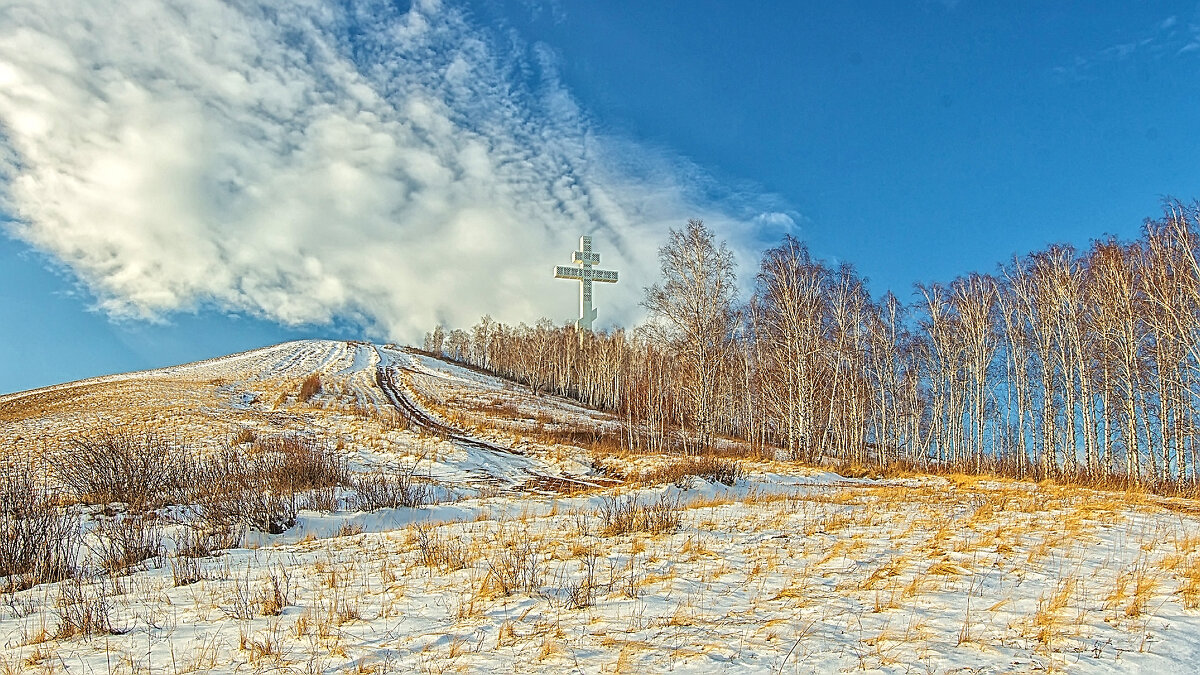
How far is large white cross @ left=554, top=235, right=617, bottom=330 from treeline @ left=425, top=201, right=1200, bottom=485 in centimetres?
2267

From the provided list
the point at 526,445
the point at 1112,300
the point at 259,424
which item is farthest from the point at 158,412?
the point at 1112,300

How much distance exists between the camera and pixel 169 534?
345 inches

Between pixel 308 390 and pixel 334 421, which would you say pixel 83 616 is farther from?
pixel 308 390

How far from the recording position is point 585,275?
54312mm

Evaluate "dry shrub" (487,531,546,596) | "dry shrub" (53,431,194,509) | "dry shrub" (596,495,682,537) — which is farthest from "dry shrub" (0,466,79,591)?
"dry shrub" (596,495,682,537)

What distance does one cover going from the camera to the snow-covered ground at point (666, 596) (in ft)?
12.2

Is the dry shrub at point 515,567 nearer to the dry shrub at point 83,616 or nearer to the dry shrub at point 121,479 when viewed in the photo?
the dry shrub at point 83,616

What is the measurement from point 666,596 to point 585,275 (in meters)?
50.0

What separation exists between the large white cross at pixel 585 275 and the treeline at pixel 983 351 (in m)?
22.7

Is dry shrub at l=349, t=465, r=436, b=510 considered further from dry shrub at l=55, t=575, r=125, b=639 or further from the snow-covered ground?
dry shrub at l=55, t=575, r=125, b=639

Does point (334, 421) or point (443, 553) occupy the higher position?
point (334, 421)

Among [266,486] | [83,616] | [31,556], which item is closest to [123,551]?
[31,556]

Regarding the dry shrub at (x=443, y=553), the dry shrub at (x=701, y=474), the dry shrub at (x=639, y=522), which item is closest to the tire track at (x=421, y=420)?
the dry shrub at (x=701, y=474)

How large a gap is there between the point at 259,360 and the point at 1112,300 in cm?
8247
